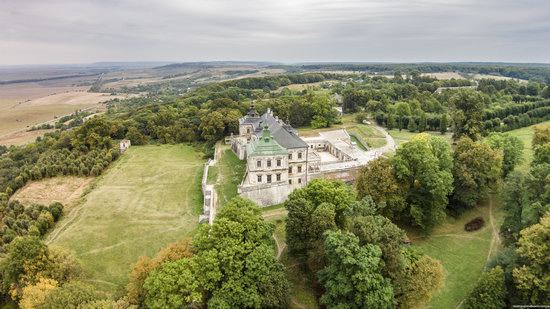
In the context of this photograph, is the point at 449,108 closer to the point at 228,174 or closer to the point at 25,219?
the point at 228,174

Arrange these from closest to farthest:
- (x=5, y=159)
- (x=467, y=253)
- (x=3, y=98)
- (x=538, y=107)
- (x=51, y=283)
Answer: (x=51, y=283) < (x=467, y=253) < (x=5, y=159) < (x=538, y=107) < (x=3, y=98)

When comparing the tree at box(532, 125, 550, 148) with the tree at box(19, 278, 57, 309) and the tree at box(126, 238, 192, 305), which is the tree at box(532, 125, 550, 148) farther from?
the tree at box(19, 278, 57, 309)

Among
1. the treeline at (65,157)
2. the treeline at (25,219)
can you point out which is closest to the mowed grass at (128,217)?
the treeline at (25,219)

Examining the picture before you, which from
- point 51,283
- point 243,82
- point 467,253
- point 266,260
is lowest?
point 467,253

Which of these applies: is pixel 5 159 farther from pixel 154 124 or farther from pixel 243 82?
pixel 243 82

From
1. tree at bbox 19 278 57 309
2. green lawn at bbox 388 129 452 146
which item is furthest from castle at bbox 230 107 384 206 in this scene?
tree at bbox 19 278 57 309

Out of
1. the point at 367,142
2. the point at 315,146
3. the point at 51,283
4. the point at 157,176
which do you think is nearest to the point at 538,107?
the point at 367,142

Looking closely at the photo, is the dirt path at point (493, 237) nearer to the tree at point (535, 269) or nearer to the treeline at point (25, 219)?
the tree at point (535, 269)
